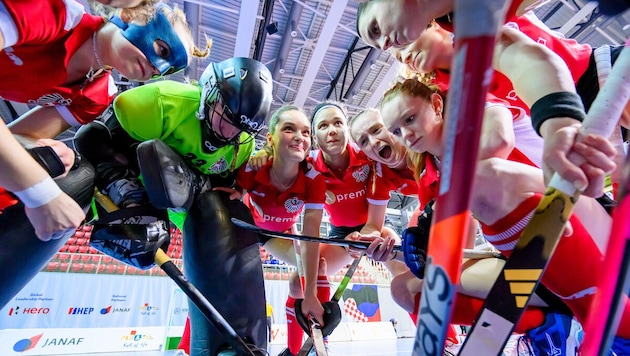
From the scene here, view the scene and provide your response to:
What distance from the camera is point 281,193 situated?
1971 mm

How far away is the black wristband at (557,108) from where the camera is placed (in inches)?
20.5

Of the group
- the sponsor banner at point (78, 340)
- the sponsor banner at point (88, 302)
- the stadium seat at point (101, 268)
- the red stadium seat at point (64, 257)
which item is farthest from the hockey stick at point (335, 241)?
the red stadium seat at point (64, 257)

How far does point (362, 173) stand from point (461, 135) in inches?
72.0

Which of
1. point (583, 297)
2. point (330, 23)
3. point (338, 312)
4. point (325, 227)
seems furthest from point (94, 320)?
point (325, 227)

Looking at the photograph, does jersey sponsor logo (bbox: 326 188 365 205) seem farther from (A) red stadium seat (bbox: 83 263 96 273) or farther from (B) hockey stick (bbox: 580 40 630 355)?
(A) red stadium seat (bbox: 83 263 96 273)

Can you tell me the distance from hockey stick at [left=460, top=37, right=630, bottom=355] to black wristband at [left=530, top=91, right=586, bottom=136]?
4cm

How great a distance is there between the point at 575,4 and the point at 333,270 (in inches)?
178

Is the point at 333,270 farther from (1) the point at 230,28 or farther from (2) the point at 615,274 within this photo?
(1) the point at 230,28

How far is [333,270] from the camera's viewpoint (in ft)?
7.36

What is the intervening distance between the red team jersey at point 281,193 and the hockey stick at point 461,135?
1557mm

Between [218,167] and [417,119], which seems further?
[218,167]

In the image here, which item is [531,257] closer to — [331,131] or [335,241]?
[335,241]

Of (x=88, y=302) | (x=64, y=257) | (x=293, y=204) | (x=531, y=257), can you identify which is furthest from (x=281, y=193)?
(x=64, y=257)

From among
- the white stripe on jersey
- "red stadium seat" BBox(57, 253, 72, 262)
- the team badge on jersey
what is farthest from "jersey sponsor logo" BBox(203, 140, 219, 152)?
"red stadium seat" BBox(57, 253, 72, 262)
